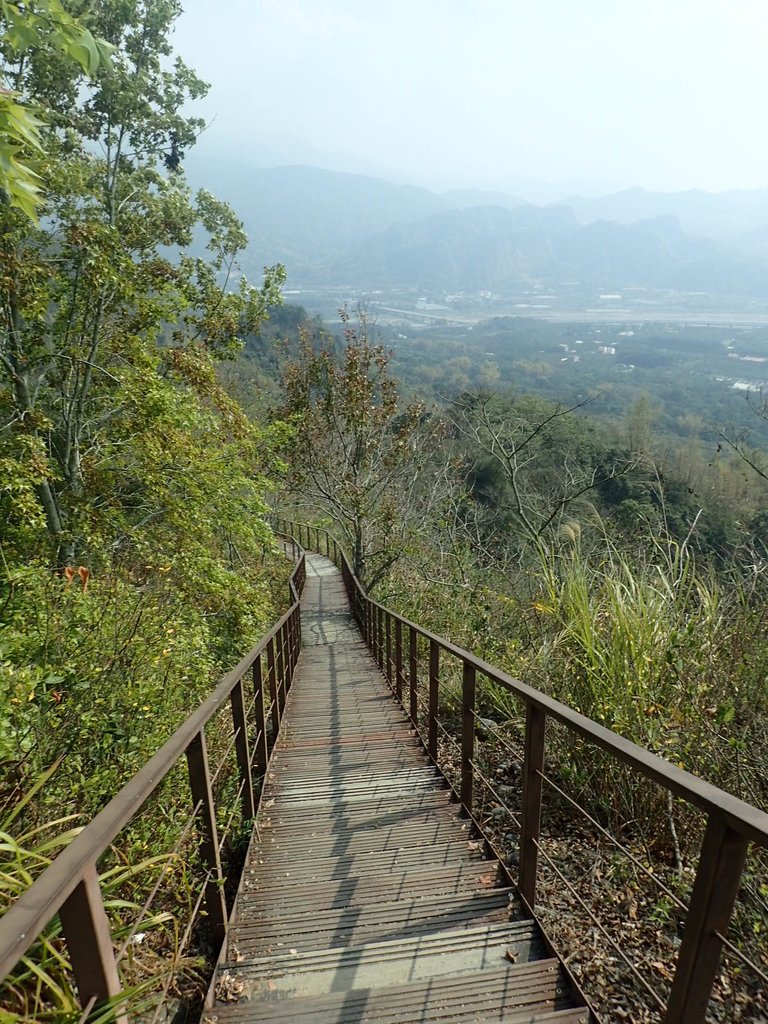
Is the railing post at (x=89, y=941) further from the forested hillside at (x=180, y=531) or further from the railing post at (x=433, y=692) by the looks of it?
the railing post at (x=433, y=692)

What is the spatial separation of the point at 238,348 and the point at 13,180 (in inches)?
342

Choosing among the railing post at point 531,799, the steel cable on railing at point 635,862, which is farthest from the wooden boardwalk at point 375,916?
the steel cable on railing at point 635,862

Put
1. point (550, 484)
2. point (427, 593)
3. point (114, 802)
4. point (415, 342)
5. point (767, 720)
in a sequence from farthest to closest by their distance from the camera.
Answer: point (415, 342), point (550, 484), point (427, 593), point (767, 720), point (114, 802)

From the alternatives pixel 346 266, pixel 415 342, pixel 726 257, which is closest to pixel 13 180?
pixel 415 342

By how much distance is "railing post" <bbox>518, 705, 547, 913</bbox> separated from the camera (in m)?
2.02

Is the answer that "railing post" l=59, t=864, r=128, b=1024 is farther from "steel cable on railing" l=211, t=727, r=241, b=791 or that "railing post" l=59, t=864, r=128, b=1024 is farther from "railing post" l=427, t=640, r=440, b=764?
"railing post" l=427, t=640, r=440, b=764

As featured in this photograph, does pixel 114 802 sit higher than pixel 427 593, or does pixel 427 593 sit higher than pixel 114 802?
pixel 114 802

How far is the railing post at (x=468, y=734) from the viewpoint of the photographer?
9.29 feet

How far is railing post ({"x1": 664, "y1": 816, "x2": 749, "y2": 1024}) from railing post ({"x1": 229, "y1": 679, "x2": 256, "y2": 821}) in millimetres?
1739

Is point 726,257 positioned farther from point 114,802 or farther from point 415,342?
point 114,802

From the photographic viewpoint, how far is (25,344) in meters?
7.00

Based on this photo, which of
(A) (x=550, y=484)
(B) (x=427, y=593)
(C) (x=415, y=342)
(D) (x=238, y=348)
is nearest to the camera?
(D) (x=238, y=348)

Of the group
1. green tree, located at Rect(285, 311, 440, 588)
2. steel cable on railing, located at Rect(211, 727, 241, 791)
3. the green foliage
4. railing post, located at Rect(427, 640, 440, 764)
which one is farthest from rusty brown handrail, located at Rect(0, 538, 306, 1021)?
green tree, located at Rect(285, 311, 440, 588)

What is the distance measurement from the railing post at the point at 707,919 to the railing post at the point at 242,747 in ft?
5.70
